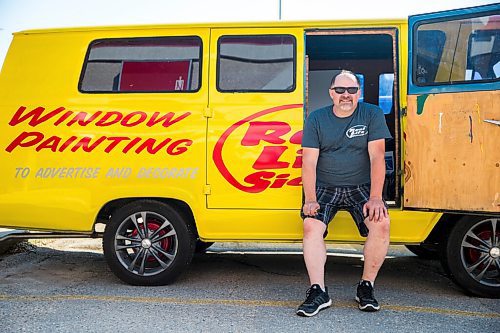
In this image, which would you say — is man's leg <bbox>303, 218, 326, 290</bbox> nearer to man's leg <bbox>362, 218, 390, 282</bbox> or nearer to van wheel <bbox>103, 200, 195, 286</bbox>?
man's leg <bbox>362, 218, 390, 282</bbox>

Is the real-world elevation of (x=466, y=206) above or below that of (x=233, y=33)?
below

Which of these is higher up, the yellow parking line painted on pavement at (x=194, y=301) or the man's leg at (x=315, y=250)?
the man's leg at (x=315, y=250)

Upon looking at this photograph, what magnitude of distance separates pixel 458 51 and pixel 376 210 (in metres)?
1.38

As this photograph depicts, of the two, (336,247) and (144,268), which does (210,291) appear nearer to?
(144,268)

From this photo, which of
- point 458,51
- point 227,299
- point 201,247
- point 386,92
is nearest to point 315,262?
point 227,299

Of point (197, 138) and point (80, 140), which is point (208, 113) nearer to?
point (197, 138)

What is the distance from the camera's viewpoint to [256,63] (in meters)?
4.67

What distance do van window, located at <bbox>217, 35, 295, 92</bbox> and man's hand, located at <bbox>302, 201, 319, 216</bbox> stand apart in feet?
3.26

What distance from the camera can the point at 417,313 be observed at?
13.6 ft

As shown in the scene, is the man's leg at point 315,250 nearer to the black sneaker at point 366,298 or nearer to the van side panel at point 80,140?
the black sneaker at point 366,298

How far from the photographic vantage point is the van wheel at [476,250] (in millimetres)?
4527

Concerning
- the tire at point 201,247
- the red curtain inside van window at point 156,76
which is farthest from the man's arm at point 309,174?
the tire at point 201,247

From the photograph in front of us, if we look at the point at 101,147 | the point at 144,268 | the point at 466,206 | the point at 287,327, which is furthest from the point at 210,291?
the point at 466,206

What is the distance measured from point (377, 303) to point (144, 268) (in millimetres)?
1947
